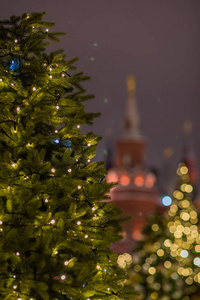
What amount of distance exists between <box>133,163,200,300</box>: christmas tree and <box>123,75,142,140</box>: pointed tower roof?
15.7 metres

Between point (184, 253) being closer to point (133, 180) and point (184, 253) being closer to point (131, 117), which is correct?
point (133, 180)

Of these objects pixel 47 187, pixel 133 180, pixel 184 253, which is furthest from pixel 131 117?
pixel 47 187

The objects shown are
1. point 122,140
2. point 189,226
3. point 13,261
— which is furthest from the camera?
point 122,140

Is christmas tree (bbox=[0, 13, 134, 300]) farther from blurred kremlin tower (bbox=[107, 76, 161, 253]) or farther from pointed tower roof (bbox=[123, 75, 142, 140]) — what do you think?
pointed tower roof (bbox=[123, 75, 142, 140])

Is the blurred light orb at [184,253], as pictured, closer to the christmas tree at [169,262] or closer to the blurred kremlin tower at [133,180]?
the christmas tree at [169,262]

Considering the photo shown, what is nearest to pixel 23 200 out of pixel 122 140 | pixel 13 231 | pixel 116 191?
pixel 13 231

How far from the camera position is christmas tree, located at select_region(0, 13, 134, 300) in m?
3.04

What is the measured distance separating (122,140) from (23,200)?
2793cm

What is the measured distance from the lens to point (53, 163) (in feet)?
11.0

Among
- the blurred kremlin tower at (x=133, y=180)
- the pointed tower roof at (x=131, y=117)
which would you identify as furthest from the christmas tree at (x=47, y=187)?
the pointed tower roof at (x=131, y=117)

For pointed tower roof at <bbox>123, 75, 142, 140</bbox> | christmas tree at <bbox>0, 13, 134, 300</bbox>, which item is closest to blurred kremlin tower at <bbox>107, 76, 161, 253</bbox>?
pointed tower roof at <bbox>123, 75, 142, 140</bbox>

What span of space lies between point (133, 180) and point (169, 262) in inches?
547

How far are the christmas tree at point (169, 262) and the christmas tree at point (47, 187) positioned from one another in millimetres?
8461

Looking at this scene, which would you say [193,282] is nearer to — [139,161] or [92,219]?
[92,219]
